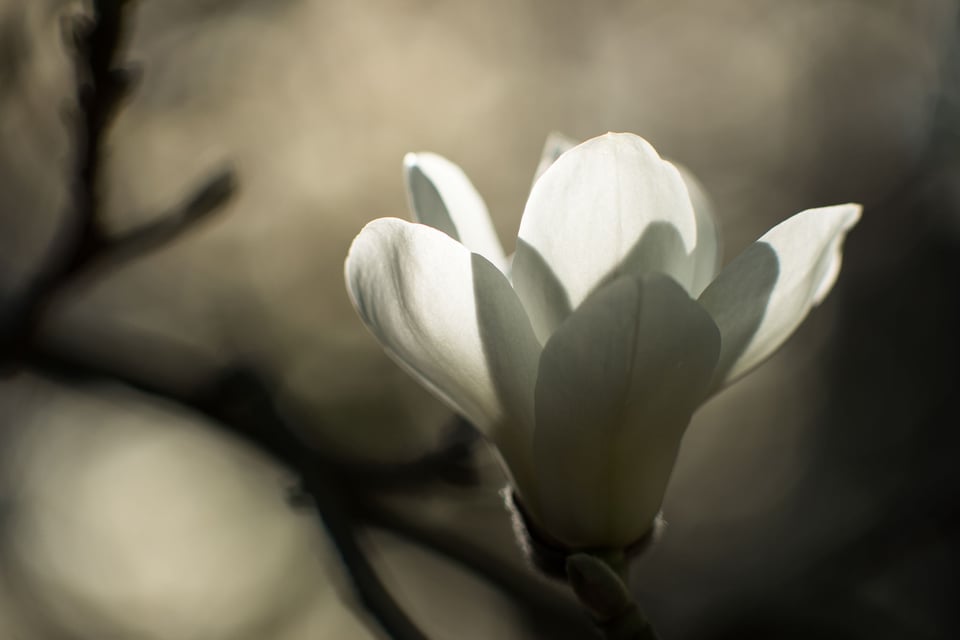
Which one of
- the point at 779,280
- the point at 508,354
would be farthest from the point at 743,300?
the point at 508,354

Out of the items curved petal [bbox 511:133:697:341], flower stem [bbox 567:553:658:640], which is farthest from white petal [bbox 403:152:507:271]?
flower stem [bbox 567:553:658:640]

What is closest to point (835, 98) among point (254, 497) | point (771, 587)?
point (771, 587)

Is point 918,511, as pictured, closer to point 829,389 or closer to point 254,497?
point 254,497

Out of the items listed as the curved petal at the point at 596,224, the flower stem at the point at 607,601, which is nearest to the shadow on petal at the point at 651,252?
the curved petal at the point at 596,224

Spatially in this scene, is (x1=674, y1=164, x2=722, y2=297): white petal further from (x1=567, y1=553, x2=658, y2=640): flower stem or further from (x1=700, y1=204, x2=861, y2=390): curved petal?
(x1=567, y1=553, x2=658, y2=640): flower stem

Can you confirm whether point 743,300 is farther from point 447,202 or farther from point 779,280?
point 447,202

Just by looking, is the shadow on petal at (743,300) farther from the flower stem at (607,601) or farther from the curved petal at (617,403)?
the flower stem at (607,601)

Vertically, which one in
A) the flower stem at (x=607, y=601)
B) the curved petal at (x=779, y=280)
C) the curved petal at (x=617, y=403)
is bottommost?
the flower stem at (x=607, y=601)
